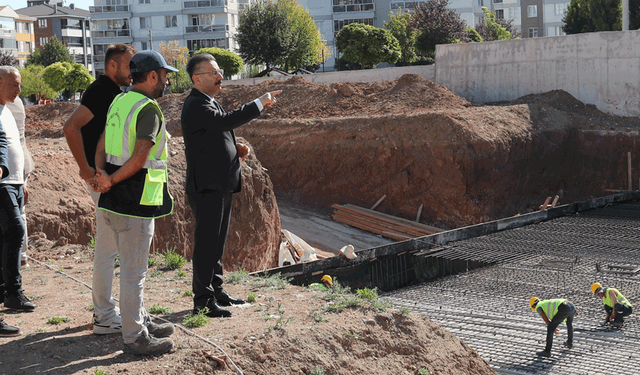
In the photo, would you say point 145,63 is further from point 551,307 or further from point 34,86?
point 34,86

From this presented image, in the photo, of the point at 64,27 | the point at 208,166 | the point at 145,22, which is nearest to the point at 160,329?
the point at 208,166

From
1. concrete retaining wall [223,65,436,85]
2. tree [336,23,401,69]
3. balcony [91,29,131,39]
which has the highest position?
balcony [91,29,131,39]

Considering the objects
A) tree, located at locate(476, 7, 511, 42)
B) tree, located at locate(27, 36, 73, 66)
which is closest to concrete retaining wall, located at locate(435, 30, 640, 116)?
tree, located at locate(476, 7, 511, 42)

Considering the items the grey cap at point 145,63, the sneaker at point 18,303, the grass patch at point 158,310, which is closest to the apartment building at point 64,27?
the sneaker at point 18,303

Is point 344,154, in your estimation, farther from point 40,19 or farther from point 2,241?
point 40,19

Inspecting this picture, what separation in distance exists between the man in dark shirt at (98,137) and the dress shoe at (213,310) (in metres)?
0.55

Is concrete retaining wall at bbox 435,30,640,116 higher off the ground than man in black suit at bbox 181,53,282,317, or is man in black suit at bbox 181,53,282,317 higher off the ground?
concrete retaining wall at bbox 435,30,640,116

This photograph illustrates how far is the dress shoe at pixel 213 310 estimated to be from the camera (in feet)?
14.3

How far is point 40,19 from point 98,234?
248 ft

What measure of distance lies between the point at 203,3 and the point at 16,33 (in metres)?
27.3

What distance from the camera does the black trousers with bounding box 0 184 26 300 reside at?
459 centimetres

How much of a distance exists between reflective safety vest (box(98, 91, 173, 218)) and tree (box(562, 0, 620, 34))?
3569cm

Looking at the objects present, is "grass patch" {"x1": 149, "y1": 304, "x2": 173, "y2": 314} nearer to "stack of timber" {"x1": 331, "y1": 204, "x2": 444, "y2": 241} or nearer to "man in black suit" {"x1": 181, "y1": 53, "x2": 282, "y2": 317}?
"man in black suit" {"x1": 181, "y1": 53, "x2": 282, "y2": 317}

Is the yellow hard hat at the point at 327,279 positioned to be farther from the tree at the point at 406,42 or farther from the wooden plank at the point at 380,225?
the tree at the point at 406,42
